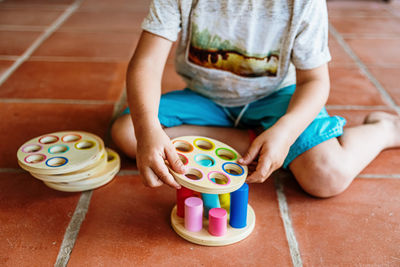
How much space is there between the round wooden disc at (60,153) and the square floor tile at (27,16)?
1217 millimetres

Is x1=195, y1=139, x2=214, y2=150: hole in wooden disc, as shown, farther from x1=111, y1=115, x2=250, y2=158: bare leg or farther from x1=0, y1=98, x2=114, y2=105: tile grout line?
x1=0, y1=98, x2=114, y2=105: tile grout line

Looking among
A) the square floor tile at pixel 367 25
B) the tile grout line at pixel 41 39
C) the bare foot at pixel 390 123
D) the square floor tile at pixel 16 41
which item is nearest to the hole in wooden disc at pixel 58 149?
the tile grout line at pixel 41 39

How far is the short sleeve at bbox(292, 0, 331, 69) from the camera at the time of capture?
85 cm

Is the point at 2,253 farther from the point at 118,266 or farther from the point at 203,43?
the point at 203,43

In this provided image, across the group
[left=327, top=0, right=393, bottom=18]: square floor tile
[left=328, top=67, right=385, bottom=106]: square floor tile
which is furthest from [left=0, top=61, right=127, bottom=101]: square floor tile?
[left=327, top=0, right=393, bottom=18]: square floor tile

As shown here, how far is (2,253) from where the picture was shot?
71 cm

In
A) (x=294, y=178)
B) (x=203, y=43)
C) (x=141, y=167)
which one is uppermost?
(x=203, y=43)

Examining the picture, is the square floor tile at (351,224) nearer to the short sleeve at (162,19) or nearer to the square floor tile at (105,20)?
the short sleeve at (162,19)

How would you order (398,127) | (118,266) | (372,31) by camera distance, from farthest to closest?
(372,31)
(398,127)
(118,266)

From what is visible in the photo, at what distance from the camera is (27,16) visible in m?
2.04

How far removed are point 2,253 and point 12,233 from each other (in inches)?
2.0

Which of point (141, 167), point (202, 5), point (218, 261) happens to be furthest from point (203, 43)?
point (218, 261)

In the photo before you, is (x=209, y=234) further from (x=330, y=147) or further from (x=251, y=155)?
(x=330, y=147)

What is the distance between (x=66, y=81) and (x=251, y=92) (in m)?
0.68
